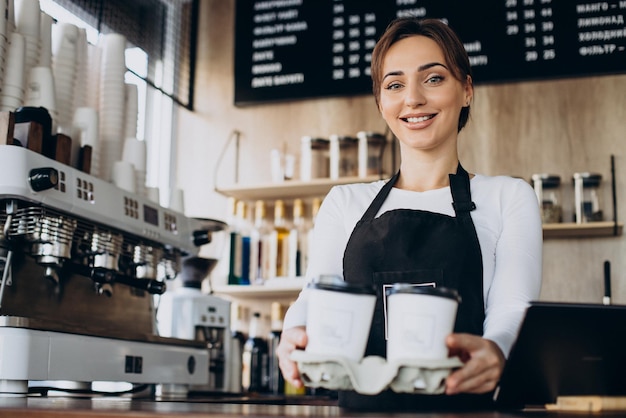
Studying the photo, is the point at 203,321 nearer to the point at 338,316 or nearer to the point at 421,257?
the point at 421,257

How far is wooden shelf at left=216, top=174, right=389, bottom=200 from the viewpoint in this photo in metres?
3.59

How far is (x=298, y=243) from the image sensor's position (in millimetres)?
3736

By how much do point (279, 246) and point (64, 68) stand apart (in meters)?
1.57

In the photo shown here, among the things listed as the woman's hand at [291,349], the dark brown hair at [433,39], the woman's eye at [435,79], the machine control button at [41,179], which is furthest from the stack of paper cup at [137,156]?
the woman's hand at [291,349]

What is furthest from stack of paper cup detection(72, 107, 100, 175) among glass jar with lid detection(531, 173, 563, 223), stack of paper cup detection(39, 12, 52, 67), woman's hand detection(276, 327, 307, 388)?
glass jar with lid detection(531, 173, 563, 223)

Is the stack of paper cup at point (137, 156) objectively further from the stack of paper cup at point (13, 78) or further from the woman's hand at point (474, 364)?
the woman's hand at point (474, 364)

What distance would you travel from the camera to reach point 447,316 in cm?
89

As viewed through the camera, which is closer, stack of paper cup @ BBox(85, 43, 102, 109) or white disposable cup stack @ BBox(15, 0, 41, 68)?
white disposable cup stack @ BBox(15, 0, 41, 68)

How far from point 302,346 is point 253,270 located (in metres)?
2.71

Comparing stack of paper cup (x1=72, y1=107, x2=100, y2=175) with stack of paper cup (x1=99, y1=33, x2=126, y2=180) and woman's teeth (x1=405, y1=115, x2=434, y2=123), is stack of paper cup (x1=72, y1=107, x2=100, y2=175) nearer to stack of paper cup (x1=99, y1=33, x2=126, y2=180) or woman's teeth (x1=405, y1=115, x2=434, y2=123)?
stack of paper cup (x1=99, y1=33, x2=126, y2=180)

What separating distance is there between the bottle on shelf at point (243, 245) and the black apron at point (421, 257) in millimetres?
2322

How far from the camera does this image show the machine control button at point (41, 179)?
1.79m

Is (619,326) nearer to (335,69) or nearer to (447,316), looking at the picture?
(447,316)

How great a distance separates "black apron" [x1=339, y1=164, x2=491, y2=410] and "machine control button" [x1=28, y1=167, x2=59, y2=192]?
736 millimetres
